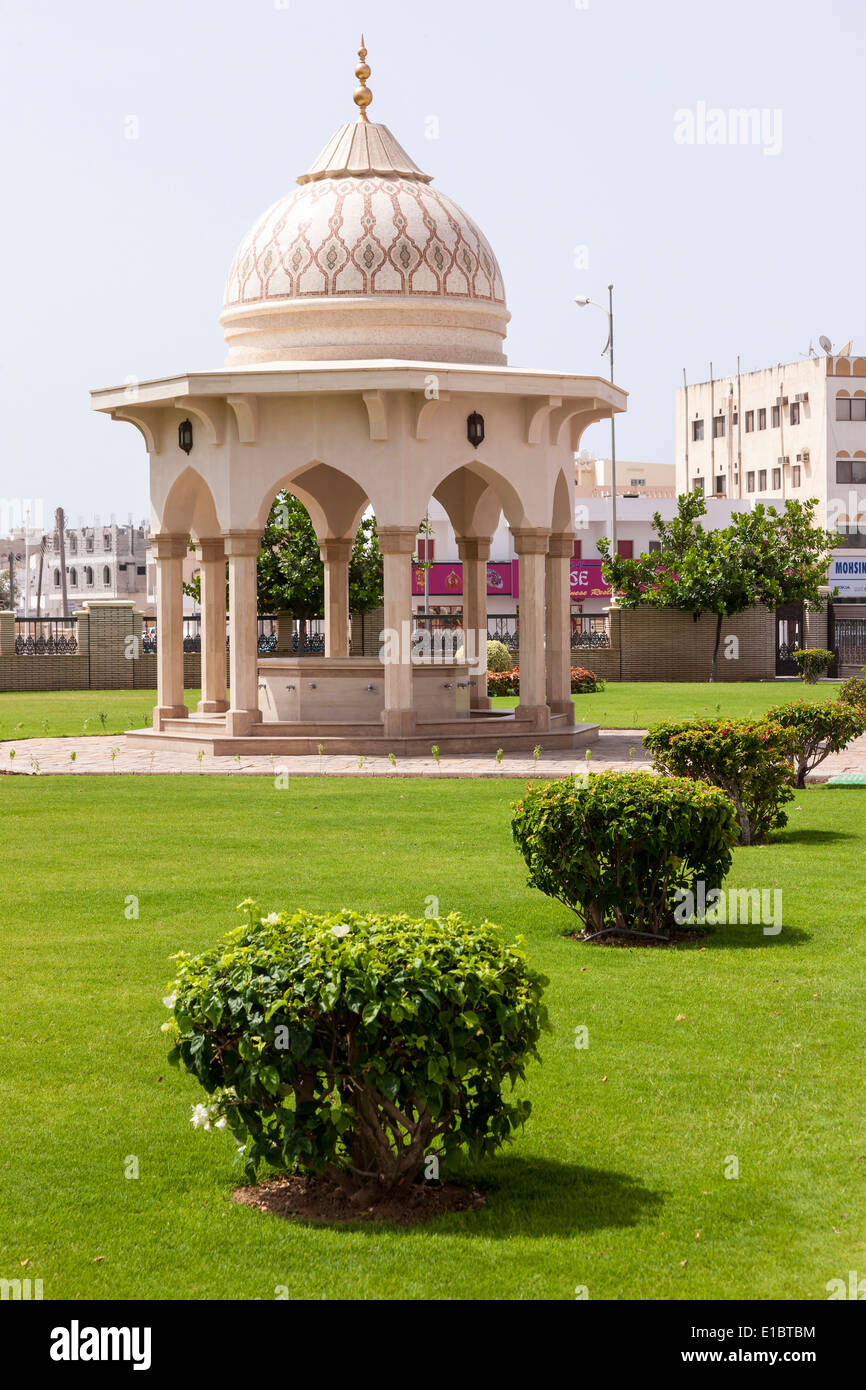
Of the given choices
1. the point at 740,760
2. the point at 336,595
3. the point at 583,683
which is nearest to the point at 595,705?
the point at 583,683

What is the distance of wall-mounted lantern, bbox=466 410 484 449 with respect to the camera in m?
21.6

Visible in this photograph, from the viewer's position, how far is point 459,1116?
18.8 ft

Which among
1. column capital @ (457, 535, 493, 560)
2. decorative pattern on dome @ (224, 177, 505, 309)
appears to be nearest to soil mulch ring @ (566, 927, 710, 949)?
decorative pattern on dome @ (224, 177, 505, 309)

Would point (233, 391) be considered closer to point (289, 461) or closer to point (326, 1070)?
point (289, 461)

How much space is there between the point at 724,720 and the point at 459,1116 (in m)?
8.38

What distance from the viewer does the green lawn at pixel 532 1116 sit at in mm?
5207

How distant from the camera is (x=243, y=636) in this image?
21.9 metres

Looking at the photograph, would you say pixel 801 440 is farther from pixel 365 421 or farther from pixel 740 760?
pixel 740 760

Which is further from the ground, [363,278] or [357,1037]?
[363,278]

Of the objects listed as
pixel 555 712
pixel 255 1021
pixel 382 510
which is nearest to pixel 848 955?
pixel 255 1021

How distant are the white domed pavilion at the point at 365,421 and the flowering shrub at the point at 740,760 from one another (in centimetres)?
792

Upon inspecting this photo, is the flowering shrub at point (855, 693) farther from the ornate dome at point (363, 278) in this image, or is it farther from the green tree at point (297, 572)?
the green tree at point (297, 572)

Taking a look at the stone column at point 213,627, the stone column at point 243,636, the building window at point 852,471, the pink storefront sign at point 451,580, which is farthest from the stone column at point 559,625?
the building window at point 852,471

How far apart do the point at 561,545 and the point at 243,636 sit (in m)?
5.33
